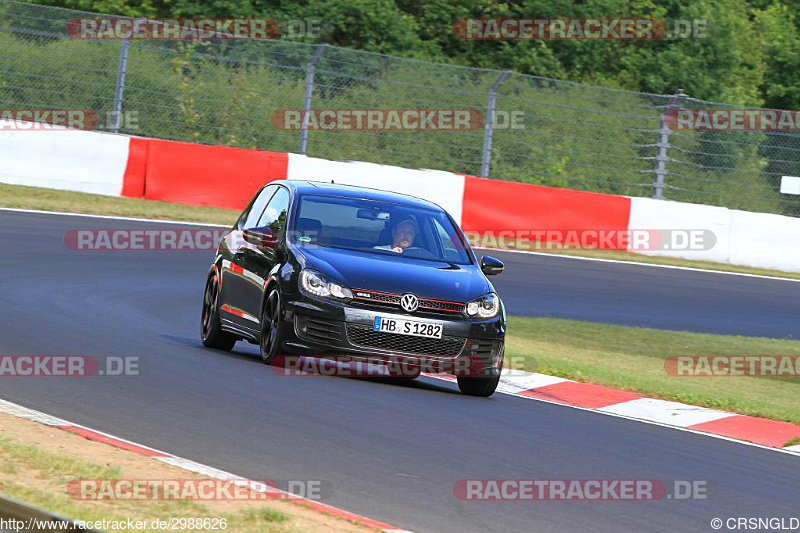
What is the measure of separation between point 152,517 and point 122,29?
1880 cm

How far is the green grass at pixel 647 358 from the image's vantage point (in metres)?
12.0

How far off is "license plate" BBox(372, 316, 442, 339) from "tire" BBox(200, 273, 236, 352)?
2298 mm

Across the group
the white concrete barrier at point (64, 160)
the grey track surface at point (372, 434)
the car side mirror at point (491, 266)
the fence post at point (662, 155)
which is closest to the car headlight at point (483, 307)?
the car side mirror at point (491, 266)

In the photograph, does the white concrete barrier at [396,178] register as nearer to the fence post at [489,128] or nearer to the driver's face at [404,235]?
the fence post at [489,128]

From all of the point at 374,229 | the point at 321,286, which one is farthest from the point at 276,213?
the point at 321,286

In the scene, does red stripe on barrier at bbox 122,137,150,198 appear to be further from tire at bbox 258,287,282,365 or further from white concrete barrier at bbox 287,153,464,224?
tire at bbox 258,287,282,365

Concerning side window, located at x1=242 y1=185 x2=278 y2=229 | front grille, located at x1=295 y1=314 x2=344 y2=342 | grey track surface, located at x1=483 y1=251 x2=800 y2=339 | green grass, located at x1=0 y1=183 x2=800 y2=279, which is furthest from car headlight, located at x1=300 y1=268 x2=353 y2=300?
green grass, located at x1=0 y1=183 x2=800 y2=279

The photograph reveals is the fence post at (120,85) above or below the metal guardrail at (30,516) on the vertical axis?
above

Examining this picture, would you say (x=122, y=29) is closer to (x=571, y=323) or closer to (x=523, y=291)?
(x=523, y=291)

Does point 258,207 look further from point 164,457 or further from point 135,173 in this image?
point 135,173

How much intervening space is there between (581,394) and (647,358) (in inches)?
144

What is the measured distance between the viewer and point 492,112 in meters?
24.3

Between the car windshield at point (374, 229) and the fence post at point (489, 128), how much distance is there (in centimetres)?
1287

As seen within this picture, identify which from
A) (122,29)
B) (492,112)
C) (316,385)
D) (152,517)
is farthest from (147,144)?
(152,517)
